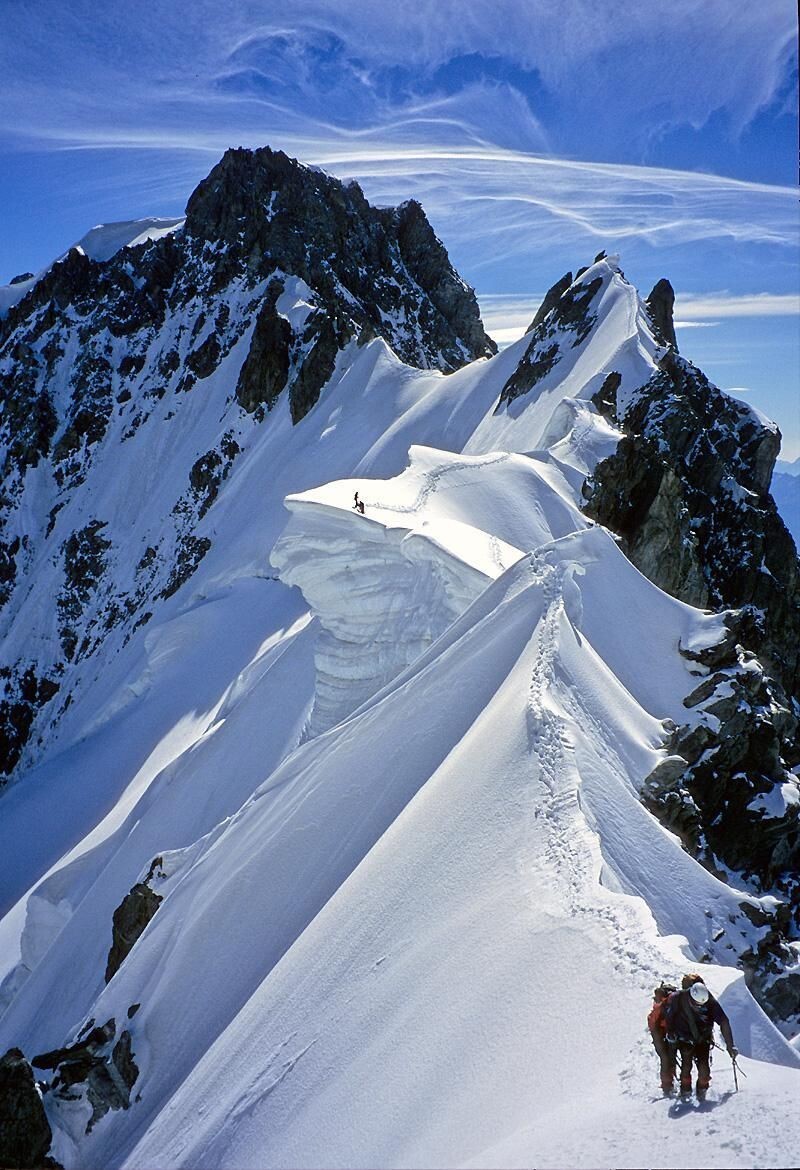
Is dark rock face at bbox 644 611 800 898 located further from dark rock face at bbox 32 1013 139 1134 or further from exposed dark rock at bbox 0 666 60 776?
exposed dark rock at bbox 0 666 60 776

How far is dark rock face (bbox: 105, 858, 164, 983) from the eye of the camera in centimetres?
1861

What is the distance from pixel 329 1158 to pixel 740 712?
37.2 ft

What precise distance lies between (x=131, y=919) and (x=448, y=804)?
9.70 meters

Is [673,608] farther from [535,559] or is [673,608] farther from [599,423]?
[599,423]

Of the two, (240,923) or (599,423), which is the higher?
(599,423)

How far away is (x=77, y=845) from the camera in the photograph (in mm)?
37688

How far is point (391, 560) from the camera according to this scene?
2208cm

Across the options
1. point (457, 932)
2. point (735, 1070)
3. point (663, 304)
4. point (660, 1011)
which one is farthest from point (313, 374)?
point (735, 1070)

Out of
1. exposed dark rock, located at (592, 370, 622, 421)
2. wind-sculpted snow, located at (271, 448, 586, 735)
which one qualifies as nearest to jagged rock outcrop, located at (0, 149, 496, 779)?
exposed dark rock, located at (592, 370, 622, 421)

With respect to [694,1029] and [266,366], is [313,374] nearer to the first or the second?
[266,366]

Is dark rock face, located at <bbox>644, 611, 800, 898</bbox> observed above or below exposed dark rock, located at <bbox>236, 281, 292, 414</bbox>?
below

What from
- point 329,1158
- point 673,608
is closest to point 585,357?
point 673,608

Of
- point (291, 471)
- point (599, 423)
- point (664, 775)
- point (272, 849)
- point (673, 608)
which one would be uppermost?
point (291, 471)

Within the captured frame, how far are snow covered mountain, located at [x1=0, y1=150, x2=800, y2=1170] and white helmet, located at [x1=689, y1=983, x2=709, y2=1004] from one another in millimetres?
728
